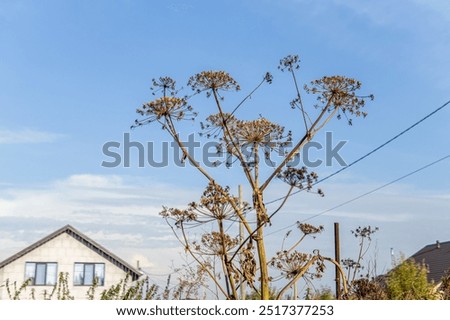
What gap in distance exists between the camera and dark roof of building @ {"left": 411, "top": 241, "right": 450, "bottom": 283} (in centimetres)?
3905

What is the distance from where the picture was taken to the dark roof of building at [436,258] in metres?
39.0

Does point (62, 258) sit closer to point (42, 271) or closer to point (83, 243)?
point (42, 271)

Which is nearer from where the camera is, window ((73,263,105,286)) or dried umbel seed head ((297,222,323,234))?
dried umbel seed head ((297,222,323,234))

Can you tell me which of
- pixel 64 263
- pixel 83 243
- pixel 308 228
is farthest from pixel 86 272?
pixel 308 228

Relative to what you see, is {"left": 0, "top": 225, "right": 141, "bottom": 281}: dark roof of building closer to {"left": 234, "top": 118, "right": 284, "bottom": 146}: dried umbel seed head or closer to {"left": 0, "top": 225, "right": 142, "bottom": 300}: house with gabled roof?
{"left": 0, "top": 225, "right": 142, "bottom": 300}: house with gabled roof

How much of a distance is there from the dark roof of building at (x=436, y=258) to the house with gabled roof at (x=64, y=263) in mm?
18636

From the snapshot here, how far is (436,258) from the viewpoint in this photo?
42.7 m

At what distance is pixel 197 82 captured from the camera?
794 centimetres

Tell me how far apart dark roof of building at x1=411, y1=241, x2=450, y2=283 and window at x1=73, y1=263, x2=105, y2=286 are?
63.0ft

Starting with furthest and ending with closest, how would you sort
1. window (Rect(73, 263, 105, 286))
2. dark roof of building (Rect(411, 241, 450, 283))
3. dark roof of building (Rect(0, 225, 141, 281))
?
1. dark roof of building (Rect(411, 241, 450, 283))
2. window (Rect(73, 263, 105, 286))
3. dark roof of building (Rect(0, 225, 141, 281))

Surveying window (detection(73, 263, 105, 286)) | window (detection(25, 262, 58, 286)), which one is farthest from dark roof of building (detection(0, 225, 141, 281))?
window (detection(25, 262, 58, 286))

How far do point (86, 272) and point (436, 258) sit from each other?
2318 centimetres

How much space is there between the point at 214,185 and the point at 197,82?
1414 millimetres

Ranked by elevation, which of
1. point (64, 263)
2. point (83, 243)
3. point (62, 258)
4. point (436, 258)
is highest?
point (83, 243)
